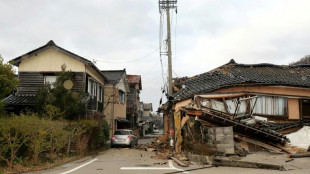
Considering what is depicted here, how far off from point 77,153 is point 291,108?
13.0 metres

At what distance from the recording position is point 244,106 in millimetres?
15391

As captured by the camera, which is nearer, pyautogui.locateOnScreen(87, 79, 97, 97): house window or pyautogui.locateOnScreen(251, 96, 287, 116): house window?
pyautogui.locateOnScreen(251, 96, 287, 116): house window

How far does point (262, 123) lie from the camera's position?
→ 14.0 metres

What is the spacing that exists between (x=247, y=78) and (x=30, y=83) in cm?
1560

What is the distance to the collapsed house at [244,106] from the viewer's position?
12117mm

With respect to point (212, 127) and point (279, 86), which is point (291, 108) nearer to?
point (279, 86)

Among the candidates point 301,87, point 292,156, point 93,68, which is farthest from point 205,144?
point 93,68

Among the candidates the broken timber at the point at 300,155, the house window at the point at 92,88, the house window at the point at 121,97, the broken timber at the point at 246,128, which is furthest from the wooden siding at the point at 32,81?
the broken timber at the point at 300,155

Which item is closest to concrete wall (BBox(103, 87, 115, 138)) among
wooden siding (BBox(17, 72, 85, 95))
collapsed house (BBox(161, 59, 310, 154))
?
wooden siding (BBox(17, 72, 85, 95))

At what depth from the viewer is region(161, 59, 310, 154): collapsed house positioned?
39.8 feet

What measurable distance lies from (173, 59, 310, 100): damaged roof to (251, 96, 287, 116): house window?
3.08 feet

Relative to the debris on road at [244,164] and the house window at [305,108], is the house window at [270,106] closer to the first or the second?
the house window at [305,108]

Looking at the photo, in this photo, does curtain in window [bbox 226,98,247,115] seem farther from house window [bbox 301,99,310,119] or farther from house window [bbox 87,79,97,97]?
house window [bbox 87,79,97,97]

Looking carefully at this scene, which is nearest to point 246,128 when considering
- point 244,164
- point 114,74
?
point 244,164
